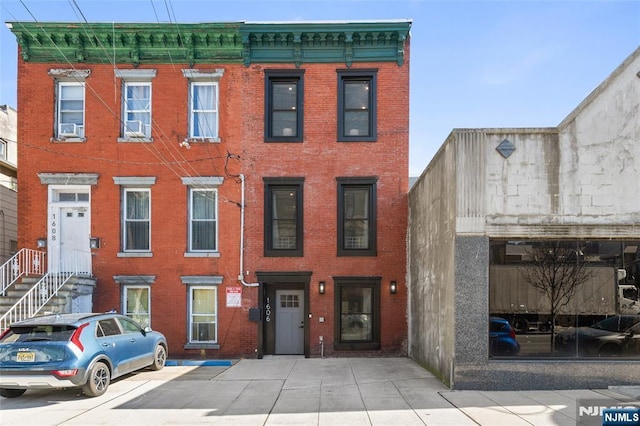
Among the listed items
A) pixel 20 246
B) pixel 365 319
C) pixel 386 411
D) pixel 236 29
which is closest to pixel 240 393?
pixel 386 411

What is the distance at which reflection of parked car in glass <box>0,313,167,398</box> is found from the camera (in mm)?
8883

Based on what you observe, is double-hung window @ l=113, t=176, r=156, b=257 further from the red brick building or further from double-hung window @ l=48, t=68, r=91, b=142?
double-hung window @ l=48, t=68, r=91, b=142

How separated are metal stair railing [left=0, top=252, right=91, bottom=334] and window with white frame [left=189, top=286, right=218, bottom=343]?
3410 mm

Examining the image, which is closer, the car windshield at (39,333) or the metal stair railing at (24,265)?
the car windshield at (39,333)

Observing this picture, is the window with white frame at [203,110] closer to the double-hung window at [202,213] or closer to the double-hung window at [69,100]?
the double-hung window at [202,213]

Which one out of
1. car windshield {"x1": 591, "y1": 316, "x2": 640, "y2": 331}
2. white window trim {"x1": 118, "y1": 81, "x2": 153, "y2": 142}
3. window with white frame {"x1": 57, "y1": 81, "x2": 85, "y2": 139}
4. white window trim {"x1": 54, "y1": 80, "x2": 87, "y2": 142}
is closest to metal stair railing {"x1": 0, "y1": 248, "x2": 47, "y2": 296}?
white window trim {"x1": 54, "y1": 80, "x2": 87, "y2": 142}

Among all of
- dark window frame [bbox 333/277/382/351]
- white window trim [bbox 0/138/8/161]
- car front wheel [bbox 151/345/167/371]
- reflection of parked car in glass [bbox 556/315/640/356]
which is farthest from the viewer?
white window trim [bbox 0/138/8/161]

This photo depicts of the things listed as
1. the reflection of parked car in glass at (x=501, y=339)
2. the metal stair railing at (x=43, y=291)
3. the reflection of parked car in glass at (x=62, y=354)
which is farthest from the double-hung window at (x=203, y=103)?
the reflection of parked car in glass at (x=501, y=339)

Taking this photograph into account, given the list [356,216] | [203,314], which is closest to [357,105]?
[356,216]

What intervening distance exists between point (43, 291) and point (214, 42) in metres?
9.14

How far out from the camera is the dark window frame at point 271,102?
49.1 feet

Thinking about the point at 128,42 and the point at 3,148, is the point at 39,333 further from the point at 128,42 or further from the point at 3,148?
the point at 3,148

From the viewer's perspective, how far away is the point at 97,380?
947 cm

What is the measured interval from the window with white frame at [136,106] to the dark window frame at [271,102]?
3855mm
